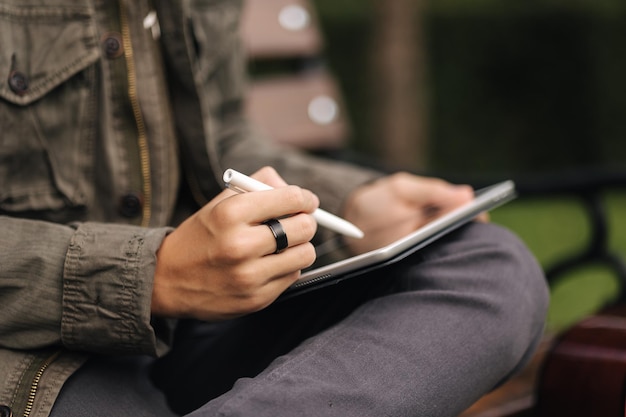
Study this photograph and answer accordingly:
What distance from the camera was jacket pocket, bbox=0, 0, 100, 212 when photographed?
116 cm

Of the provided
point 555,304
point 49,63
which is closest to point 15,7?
point 49,63

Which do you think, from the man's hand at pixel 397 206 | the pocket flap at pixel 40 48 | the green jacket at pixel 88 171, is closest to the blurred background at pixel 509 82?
the man's hand at pixel 397 206

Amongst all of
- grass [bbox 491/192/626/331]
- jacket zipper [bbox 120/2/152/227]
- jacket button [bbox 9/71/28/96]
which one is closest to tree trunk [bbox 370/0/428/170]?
grass [bbox 491/192/626/331]

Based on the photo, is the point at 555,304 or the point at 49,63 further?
the point at 555,304

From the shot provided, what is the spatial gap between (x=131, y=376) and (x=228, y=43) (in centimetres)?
78

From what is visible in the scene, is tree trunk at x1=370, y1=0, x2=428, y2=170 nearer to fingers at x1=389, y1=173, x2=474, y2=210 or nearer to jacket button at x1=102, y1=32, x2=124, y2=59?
fingers at x1=389, y1=173, x2=474, y2=210

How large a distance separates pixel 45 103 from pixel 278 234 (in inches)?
19.4

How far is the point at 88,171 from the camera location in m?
1.23

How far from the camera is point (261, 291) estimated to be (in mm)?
957

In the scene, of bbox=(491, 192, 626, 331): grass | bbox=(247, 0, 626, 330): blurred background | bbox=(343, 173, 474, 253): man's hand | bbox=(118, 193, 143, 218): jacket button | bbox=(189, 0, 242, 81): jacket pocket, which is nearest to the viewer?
bbox=(118, 193, 143, 218): jacket button

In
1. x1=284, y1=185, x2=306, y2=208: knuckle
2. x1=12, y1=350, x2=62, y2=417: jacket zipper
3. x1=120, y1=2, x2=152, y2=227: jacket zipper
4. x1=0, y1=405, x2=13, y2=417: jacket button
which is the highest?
x1=120, y1=2, x2=152, y2=227: jacket zipper

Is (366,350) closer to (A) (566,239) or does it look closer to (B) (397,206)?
(B) (397,206)

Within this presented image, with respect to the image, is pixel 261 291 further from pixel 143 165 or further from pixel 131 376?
pixel 143 165

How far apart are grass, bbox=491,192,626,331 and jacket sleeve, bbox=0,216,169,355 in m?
2.15
